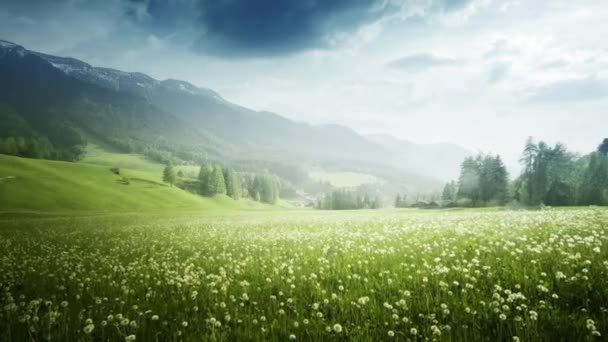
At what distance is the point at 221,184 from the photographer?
127250 mm

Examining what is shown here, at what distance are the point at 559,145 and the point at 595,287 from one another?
88.0 m

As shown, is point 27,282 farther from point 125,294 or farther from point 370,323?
point 370,323

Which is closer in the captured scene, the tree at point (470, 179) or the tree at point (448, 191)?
the tree at point (470, 179)

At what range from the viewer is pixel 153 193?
9931cm

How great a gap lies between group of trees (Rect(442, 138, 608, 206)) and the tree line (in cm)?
9862

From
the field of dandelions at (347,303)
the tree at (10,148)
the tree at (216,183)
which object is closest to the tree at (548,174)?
the field of dandelions at (347,303)

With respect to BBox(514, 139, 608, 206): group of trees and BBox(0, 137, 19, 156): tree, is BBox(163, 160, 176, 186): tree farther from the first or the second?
BBox(514, 139, 608, 206): group of trees

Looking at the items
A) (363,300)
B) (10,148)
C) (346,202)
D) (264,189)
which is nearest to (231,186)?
(264,189)

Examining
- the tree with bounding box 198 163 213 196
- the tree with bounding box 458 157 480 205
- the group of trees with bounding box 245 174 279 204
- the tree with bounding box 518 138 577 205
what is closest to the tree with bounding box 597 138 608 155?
the tree with bounding box 518 138 577 205

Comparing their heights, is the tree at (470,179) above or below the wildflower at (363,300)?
above

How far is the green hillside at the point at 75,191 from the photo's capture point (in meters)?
66.4

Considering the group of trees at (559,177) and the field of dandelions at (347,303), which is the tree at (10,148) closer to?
the field of dandelions at (347,303)

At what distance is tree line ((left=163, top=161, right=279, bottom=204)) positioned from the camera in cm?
12475

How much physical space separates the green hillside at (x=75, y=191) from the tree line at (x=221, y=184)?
813 centimetres
